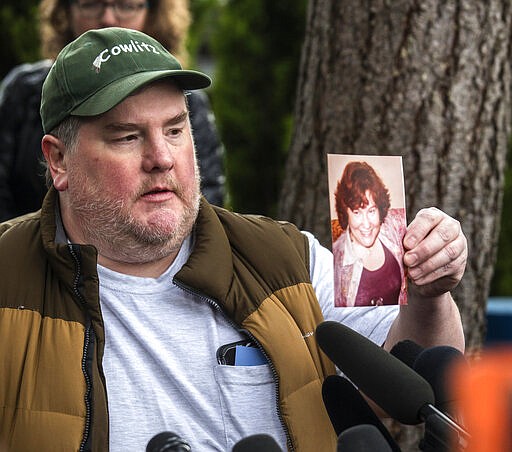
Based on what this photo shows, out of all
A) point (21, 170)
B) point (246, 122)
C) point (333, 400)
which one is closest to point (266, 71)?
point (246, 122)

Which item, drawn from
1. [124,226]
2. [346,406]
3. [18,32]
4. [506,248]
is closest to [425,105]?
[124,226]

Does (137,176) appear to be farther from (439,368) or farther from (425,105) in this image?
(425,105)

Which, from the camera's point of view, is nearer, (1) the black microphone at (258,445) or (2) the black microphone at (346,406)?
(1) the black microphone at (258,445)

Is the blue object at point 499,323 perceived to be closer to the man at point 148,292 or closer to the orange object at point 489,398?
the man at point 148,292

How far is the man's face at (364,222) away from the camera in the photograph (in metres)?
2.09

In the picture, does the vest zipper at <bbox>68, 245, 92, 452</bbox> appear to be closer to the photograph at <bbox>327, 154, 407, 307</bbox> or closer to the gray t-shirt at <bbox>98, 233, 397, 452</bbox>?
the gray t-shirt at <bbox>98, 233, 397, 452</bbox>

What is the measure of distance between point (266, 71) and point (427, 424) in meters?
5.88

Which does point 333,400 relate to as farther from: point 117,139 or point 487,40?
point 487,40

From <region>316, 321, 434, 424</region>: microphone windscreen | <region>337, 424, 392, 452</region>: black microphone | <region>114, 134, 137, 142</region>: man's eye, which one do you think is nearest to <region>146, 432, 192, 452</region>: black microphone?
<region>337, 424, 392, 452</region>: black microphone

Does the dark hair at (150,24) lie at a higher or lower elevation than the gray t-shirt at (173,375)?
higher

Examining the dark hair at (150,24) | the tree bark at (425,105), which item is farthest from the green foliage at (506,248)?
the dark hair at (150,24)

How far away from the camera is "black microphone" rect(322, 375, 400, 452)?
6.03ft

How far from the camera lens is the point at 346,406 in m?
1.92

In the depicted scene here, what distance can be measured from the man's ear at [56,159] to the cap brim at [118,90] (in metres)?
0.13
